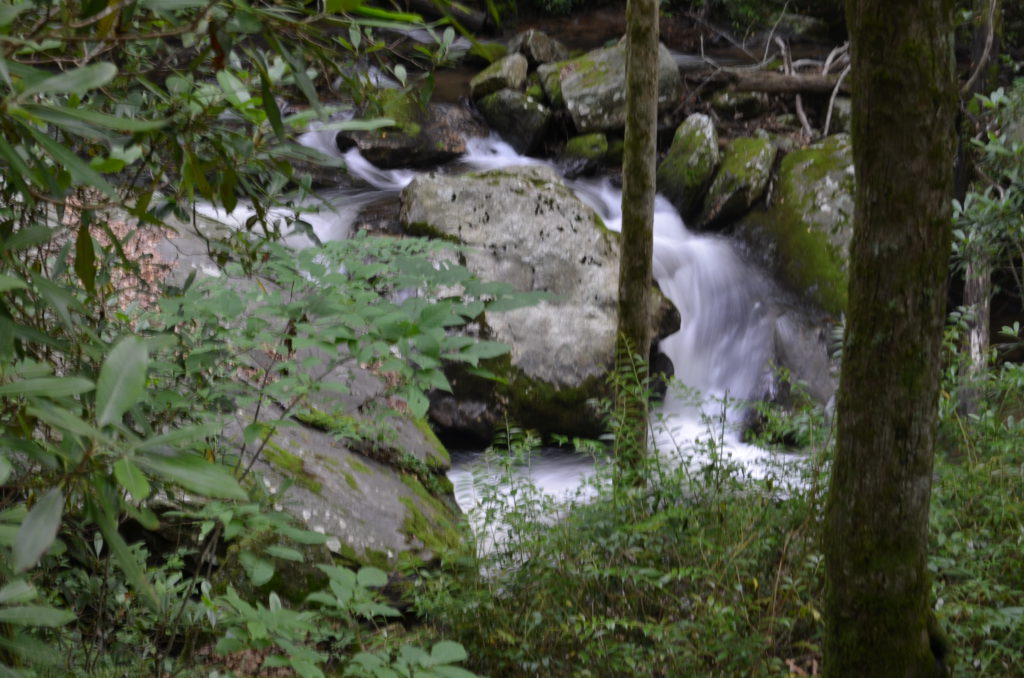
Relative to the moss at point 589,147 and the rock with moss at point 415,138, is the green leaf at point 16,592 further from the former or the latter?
the moss at point 589,147

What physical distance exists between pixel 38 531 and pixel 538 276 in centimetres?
733

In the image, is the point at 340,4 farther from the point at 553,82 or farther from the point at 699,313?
the point at 553,82

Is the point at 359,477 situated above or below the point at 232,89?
below

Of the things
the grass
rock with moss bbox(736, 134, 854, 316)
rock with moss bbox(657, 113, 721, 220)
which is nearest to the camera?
the grass

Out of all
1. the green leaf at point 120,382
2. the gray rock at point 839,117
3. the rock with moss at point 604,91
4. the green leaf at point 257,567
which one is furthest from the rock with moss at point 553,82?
the green leaf at point 120,382

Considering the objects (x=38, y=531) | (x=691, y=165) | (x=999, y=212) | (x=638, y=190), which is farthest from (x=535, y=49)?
(x=38, y=531)

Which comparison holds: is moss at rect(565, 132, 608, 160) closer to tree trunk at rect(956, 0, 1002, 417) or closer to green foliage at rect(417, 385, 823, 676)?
tree trunk at rect(956, 0, 1002, 417)

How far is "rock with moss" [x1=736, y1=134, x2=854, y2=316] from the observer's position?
28.2 ft

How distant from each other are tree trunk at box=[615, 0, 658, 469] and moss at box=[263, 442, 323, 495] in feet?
6.63

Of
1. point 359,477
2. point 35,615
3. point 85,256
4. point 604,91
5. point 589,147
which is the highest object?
point 604,91

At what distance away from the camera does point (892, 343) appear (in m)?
2.24

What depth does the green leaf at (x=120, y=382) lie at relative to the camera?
80 cm

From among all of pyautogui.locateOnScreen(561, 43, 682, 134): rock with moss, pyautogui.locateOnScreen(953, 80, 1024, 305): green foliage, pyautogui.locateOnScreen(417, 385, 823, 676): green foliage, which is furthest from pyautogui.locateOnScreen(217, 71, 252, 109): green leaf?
pyautogui.locateOnScreen(561, 43, 682, 134): rock with moss

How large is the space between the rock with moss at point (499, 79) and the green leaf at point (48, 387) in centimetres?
1236
